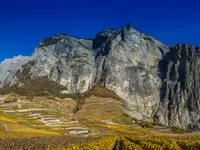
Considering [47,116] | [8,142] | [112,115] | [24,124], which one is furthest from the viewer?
[112,115]

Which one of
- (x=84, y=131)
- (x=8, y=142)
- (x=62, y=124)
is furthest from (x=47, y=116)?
(x=8, y=142)

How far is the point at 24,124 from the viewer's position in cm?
11806

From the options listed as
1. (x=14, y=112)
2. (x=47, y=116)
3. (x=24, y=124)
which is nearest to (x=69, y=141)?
(x=24, y=124)

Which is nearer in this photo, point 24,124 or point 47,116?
point 24,124

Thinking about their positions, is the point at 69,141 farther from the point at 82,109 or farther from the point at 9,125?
the point at 82,109

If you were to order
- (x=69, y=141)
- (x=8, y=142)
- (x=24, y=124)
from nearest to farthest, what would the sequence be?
(x=8, y=142) → (x=69, y=141) → (x=24, y=124)

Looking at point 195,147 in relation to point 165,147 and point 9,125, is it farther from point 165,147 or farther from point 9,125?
point 9,125

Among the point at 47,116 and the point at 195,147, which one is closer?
the point at 195,147

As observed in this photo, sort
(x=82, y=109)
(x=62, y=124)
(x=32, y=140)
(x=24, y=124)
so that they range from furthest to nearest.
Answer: (x=82, y=109) → (x=62, y=124) → (x=24, y=124) → (x=32, y=140)

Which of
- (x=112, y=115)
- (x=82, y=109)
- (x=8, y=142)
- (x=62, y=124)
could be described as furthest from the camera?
(x=82, y=109)

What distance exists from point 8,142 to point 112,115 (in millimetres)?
109541

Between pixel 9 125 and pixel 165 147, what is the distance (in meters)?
60.9

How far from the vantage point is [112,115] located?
180 m

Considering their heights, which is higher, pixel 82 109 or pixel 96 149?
pixel 82 109
